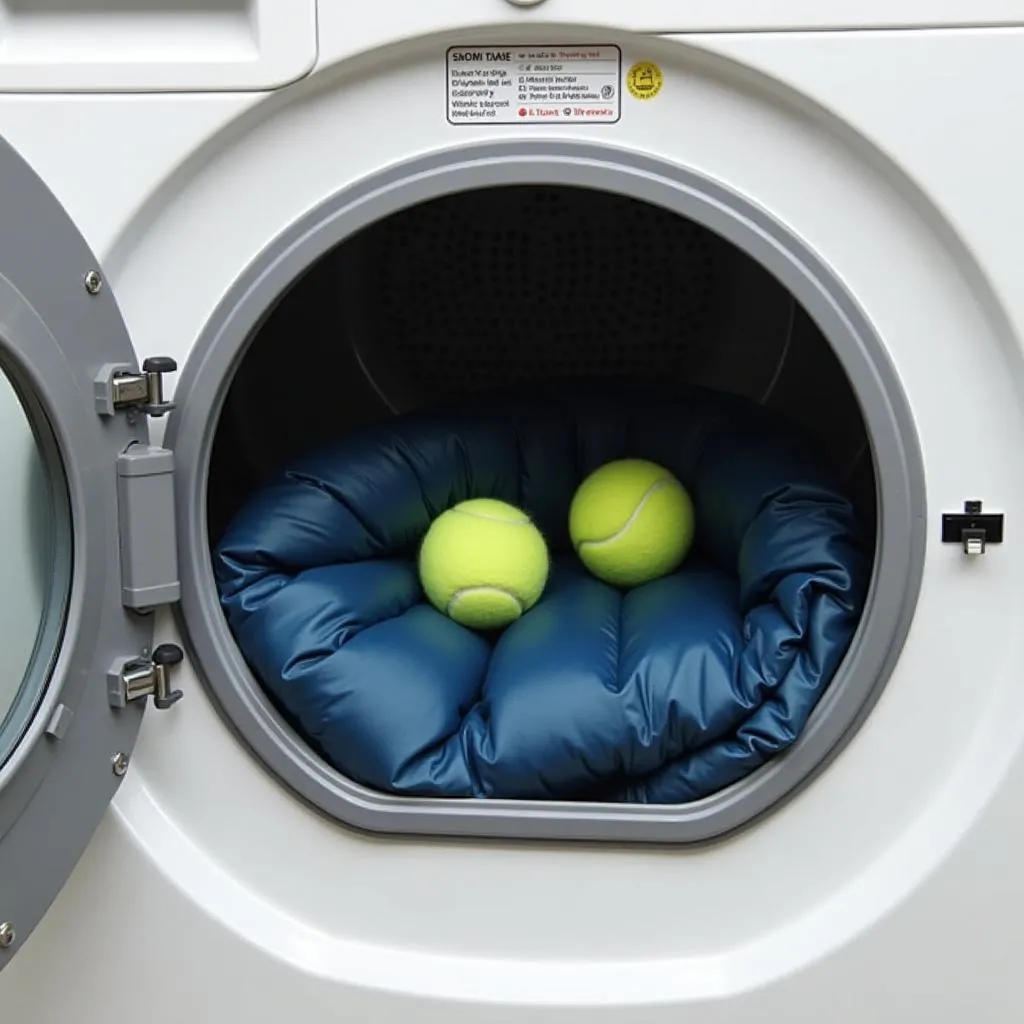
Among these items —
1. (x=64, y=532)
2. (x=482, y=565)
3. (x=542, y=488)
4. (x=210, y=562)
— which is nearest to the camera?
(x=64, y=532)

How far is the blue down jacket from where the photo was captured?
886mm

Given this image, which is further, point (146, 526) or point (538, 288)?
point (538, 288)

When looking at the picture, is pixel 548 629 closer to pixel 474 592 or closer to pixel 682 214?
pixel 474 592

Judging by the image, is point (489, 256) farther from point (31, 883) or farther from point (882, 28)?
point (31, 883)

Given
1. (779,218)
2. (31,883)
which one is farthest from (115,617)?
(779,218)

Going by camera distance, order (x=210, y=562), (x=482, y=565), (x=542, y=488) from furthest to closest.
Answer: (x=542, y=488), (x=482, y=565), (x=210, y=562)

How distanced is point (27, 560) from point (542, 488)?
1.59 ft

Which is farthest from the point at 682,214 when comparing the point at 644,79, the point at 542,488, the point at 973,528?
the point at 542,488

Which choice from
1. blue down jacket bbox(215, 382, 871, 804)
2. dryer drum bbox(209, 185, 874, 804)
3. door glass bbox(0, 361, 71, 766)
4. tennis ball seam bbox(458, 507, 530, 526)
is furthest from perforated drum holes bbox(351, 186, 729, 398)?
door glass bbox(0, 361, 71, 766)

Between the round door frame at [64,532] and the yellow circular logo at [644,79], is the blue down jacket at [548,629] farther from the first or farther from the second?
the yellow circular logo at [644,79]

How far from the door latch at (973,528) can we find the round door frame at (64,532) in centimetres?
53

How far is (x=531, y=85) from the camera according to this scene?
83 centimetres

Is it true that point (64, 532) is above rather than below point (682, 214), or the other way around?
below

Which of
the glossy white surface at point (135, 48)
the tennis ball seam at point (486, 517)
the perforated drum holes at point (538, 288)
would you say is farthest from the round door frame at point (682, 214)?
the perforated drum holes at point (538, 288)
